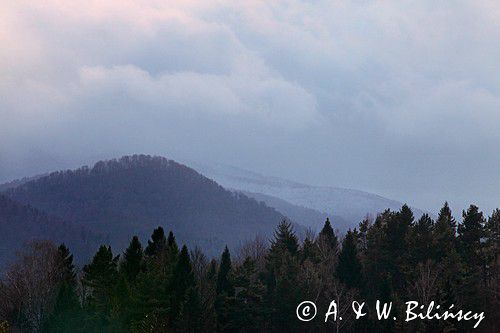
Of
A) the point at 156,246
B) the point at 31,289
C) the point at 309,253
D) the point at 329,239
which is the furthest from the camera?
the point at 329,239

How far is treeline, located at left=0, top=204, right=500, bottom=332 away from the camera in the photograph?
66.2 m

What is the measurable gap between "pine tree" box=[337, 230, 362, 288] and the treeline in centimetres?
12

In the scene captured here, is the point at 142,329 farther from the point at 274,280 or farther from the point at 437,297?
the point at 437,297

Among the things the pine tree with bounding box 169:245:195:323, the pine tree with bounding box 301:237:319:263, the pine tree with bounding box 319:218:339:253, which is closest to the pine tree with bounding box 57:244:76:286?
the pine tree with bounding box 169:245:195:323

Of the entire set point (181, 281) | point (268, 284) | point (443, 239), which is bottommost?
point (181, 281)

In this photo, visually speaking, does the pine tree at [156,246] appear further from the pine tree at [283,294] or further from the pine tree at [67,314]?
the pine tree at [283,294]

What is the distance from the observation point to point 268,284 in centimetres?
7644

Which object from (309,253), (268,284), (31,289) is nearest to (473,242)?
(309,253)

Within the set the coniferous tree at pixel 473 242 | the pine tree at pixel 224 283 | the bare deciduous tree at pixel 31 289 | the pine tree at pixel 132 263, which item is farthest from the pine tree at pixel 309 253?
the bare deciduous tree at pixel 31 289

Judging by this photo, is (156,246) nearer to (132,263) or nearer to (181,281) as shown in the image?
(132,263)

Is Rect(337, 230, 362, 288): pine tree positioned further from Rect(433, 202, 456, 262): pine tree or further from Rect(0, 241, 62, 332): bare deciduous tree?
Rect(0, 241, 62, 332): bare deciduous tree

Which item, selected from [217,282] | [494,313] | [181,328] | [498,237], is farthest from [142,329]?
[498,237]

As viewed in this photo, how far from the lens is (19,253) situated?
85500 mm

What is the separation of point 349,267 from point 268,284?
34.5 feet
